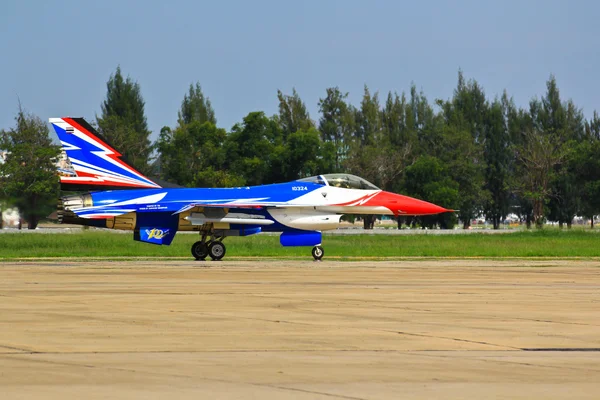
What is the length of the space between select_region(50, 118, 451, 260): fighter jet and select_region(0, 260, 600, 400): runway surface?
35.2 ft

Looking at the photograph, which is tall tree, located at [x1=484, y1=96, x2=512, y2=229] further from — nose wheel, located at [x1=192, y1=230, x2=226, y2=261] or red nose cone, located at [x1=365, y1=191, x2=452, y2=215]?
nose wheel, located at [x1=192, y1=230, x2=226, y2=261]

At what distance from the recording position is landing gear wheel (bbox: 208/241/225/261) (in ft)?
109

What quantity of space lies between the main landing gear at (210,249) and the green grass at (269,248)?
2666 mm

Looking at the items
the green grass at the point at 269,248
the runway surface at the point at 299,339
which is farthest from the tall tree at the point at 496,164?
the runway surface at the point at 299,339

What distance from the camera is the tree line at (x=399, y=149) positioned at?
8294 centimetres

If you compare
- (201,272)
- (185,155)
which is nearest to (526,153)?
(185,155)

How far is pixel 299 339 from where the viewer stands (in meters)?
11.1

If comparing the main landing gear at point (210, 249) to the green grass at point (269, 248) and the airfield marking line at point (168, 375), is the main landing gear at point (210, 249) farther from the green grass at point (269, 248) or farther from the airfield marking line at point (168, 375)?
the airfield marking line at point (168, 375)

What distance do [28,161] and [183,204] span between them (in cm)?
4353

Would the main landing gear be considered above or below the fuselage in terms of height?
below

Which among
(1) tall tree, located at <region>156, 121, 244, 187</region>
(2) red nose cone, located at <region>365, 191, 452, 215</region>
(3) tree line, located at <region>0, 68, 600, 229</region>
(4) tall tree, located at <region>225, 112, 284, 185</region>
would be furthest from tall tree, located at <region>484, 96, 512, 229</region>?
(2) red nose cone, located at <region>365, 191, 452, 215</region>

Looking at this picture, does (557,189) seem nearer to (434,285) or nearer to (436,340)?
(434,285)

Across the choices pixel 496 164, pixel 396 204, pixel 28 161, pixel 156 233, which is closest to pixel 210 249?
pixel 156 233

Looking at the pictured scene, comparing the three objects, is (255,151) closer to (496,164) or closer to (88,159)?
(496,164)
